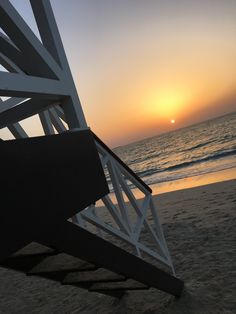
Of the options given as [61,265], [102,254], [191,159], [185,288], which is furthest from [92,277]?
[191,159]

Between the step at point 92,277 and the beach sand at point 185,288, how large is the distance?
128cm

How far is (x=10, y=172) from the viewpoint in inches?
62.1

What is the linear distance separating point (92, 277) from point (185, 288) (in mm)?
1822

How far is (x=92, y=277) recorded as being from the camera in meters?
3.44

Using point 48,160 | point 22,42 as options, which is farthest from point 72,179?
point 22,42

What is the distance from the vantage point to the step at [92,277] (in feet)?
10.9

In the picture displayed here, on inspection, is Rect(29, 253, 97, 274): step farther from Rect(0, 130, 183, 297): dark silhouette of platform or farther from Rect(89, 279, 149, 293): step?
Rect(89, 279, 149, 293): step

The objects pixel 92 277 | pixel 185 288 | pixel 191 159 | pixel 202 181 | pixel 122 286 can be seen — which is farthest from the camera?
pixel 191 159

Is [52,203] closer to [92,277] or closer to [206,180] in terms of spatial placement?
[92,277]

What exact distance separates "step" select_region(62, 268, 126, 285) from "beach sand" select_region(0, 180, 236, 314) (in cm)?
128

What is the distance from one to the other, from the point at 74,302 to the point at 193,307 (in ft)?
6.49

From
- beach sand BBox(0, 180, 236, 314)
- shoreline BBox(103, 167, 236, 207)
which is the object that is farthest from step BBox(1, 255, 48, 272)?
shoreline BBox(103, 167, 236, 207)

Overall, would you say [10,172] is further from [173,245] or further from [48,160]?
[173,245]

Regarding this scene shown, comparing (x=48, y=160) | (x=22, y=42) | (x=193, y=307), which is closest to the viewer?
(x=48, y=160)
